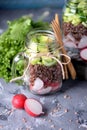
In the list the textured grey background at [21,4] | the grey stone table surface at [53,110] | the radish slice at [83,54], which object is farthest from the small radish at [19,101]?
the textured grey background at [21,4]

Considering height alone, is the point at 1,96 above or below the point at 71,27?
below

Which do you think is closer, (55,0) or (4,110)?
(4,110)

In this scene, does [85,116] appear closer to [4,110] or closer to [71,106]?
[71,106]

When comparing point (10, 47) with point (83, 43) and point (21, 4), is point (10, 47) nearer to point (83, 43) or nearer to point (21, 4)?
point (83, 43)

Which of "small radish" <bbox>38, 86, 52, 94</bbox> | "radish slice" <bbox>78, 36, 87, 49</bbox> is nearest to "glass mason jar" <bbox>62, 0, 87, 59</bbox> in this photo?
"radish slice" <bbox>78, 36, 87, 49</bbox>

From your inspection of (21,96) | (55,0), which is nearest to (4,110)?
(21,96)

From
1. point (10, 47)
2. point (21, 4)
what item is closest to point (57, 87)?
point (10, 47)

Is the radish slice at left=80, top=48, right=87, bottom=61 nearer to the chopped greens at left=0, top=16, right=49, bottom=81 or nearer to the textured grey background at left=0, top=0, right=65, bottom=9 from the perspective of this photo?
the chopped greens at left=0, top=16, right=49, bottom=81
